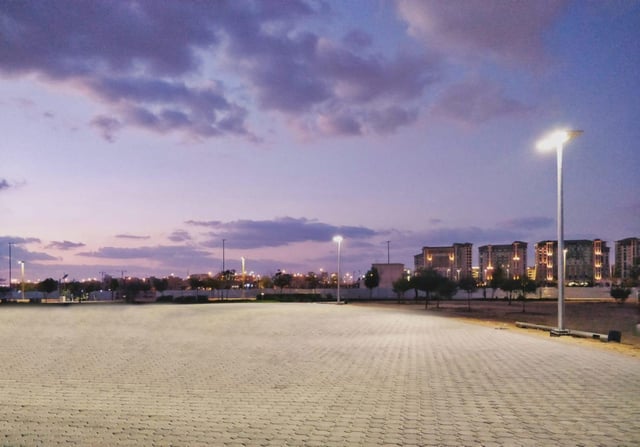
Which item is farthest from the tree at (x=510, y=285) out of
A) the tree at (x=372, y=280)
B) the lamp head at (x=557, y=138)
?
the lamp head at (x=557, y=138)

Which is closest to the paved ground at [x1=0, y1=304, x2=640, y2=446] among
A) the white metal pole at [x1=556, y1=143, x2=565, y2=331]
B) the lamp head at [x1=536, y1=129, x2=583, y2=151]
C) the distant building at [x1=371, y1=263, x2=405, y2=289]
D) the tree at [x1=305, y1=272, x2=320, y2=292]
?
the white metal pole at [x1=556, y1=143, x2=565, y2=331]

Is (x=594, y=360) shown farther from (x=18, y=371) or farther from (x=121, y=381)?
(x=18, y=371)

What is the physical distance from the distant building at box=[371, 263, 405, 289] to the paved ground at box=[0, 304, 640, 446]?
53.7 m

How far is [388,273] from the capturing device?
69375 millimetres

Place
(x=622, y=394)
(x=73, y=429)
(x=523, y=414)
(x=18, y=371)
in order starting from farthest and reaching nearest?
(x=18, y=371)
(x=622, y=394)
(x=523, y=414)
(x=73, y=429)

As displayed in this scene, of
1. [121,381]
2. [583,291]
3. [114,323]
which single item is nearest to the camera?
[121,381]

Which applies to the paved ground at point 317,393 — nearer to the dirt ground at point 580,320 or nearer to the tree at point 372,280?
the dirt ground at point 580,320

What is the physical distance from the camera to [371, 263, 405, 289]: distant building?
225ft

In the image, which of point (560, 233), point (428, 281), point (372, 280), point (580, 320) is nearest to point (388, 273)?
point (372, 280)

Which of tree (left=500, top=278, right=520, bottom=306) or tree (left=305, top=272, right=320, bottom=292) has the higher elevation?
tree (left=500, top=278, right=520, bottom=306)

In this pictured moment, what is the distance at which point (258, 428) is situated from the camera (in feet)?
20.1

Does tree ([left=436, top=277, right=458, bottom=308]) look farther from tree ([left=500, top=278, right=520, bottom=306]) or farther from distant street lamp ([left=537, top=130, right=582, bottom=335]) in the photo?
distant street lamp ([left=537, top=130, right=582, bottom=335])

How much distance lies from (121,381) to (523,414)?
6664 mm

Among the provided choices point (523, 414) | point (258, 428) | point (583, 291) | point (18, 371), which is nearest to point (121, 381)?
point (18, 371)
